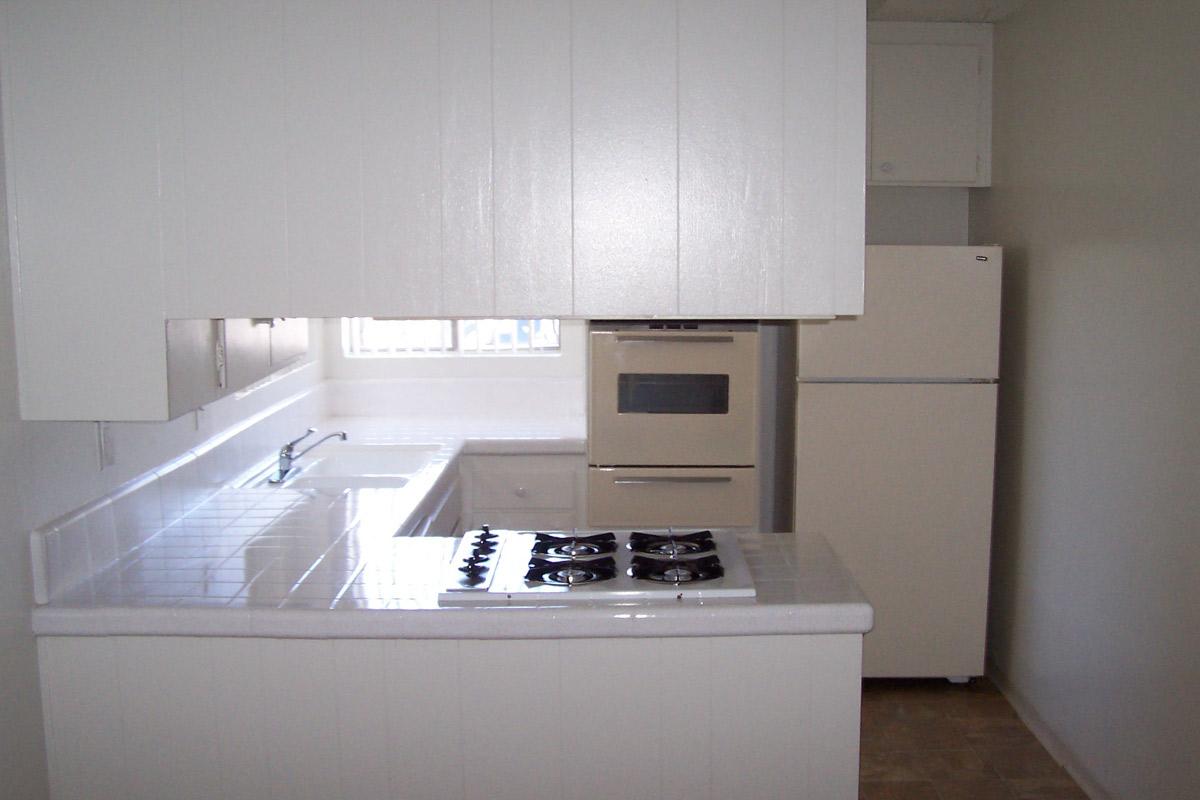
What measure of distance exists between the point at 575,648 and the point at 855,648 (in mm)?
601

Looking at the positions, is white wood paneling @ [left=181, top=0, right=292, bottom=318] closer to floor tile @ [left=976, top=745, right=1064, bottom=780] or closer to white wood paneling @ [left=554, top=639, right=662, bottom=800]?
white wood paneling @ [left=554, top=639, right=662, bottom=800]

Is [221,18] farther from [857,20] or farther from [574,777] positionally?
[574,777]

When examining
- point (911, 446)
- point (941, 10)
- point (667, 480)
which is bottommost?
point (667, 480)

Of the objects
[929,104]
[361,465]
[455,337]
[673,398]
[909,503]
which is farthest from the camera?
[455,337]

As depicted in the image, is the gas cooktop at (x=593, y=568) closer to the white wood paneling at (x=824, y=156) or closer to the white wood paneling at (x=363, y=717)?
the white wood paneling at (x=363, y=717)

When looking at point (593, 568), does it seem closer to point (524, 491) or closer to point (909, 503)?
point (909, 503)

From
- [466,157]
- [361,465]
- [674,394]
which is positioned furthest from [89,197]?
[674,394]

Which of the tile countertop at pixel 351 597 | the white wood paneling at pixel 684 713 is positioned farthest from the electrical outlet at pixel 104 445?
the white wood paneling at pixel 684 713

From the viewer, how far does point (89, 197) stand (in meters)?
2.15

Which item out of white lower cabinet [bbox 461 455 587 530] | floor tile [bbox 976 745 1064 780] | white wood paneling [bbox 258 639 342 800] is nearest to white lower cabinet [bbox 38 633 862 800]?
white wood paneling [bbox 258 639 342 800]

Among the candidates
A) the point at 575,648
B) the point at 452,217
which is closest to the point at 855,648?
the point at 575,648

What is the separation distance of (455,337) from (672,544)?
2.89 meters

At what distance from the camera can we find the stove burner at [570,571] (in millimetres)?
2336

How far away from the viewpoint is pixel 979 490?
373cm
